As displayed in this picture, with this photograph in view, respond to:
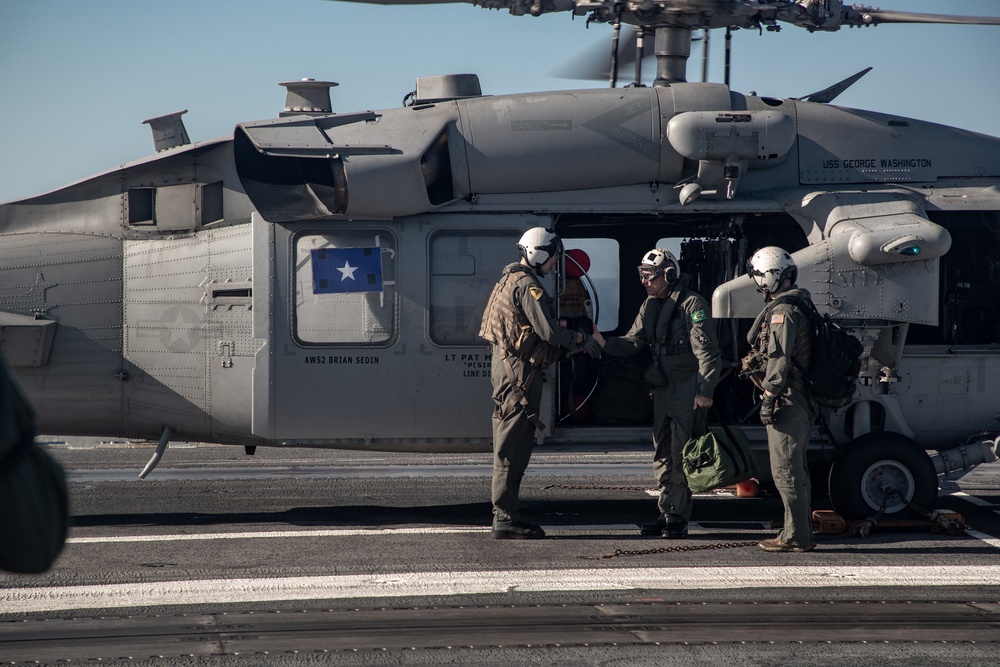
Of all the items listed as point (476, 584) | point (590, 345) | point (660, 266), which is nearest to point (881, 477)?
point (660, 266)

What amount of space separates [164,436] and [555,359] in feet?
11.6

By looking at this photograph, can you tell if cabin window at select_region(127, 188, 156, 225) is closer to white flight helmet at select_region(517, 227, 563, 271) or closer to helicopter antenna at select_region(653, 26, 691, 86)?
white flight helmet at select_region(517, 227, 563, 271)

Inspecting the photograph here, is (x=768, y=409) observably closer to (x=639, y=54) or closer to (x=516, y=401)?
(x=516, y=401)

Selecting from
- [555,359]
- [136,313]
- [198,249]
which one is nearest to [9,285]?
[136,313]

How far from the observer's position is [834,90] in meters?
9.93

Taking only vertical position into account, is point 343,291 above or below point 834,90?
below

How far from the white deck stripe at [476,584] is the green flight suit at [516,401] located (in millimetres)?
1055

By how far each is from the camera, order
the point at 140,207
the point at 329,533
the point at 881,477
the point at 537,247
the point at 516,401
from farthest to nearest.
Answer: the point at 140,207 → the point at 881,477 → the point at 329,533 → the point at 537,247 → the point at 516,401

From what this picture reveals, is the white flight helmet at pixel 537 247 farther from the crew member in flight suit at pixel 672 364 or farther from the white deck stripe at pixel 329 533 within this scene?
the white deck stripe at pixel 329 533

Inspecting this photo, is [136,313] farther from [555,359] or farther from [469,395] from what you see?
[555,359]

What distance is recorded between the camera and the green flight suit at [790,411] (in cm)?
759

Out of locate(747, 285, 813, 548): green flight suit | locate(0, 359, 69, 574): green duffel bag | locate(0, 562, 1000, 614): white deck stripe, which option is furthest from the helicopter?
locate(0, 359, 69, 574): green duffel bag

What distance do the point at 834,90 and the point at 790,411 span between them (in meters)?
3.85

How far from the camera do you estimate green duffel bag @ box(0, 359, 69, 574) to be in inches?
81.7
